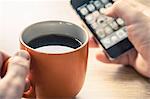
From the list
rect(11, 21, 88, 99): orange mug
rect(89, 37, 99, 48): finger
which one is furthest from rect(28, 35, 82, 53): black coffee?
rect(89, 37, 99, 48): finger

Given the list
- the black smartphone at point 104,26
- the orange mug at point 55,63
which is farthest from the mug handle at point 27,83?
the black smartphone at point 104,26

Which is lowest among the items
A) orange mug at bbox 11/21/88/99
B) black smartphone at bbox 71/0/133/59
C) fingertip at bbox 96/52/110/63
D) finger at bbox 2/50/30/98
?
fingertip at bbox 96/52/110/63

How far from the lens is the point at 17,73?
0.41 meters

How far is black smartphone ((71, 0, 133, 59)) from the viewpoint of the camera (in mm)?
546

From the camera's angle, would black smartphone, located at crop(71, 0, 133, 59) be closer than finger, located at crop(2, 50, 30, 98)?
No

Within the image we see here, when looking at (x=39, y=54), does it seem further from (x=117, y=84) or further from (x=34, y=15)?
(x=34, y=15)

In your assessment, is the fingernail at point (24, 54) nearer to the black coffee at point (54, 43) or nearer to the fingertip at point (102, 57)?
the black coffee at point (54, 43)

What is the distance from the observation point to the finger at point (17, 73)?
0.39 m

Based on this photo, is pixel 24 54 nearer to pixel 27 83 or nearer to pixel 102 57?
pixel 27 83

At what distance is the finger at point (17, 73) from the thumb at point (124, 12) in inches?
7.0

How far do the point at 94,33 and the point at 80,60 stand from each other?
0.12m

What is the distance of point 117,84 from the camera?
1.75 ft

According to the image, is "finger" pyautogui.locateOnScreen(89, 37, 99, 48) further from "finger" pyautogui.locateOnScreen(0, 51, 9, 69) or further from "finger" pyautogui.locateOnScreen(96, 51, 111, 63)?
"finger" pyautogui.locateOnScreen(0, 51, 9, 69)

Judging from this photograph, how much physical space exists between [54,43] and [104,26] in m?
0.11
